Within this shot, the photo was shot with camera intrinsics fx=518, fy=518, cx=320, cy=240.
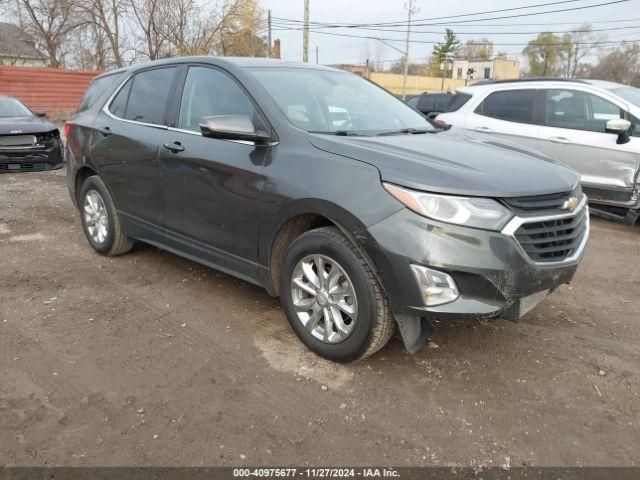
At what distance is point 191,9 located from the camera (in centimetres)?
3077

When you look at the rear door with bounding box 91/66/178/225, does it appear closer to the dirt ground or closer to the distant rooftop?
the dirt ground

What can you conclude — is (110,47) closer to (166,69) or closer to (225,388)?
(166,69)

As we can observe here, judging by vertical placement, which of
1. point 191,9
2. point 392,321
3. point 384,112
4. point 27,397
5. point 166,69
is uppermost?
point 191,9

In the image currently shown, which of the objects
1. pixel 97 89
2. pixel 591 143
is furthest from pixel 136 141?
pixel 591 143

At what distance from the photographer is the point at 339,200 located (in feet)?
9.21

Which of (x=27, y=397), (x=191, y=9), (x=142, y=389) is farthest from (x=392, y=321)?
(x=191, y=9)

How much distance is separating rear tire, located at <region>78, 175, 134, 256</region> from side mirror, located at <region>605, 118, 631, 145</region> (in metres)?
5.48

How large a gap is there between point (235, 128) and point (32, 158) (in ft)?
25.8

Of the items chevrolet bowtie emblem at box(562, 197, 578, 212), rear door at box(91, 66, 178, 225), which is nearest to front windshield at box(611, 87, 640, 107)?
chevrolet bowtie emblem at box(562, 197, 578, 212)

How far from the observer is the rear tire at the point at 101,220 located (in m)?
4.69

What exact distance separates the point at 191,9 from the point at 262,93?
31.1 m

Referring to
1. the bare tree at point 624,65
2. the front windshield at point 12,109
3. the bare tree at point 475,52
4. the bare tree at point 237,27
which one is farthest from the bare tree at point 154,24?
the bare tree at point 475,52

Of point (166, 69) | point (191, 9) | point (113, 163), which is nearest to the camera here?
point (166, 69)

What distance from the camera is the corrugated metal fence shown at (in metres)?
21.3
